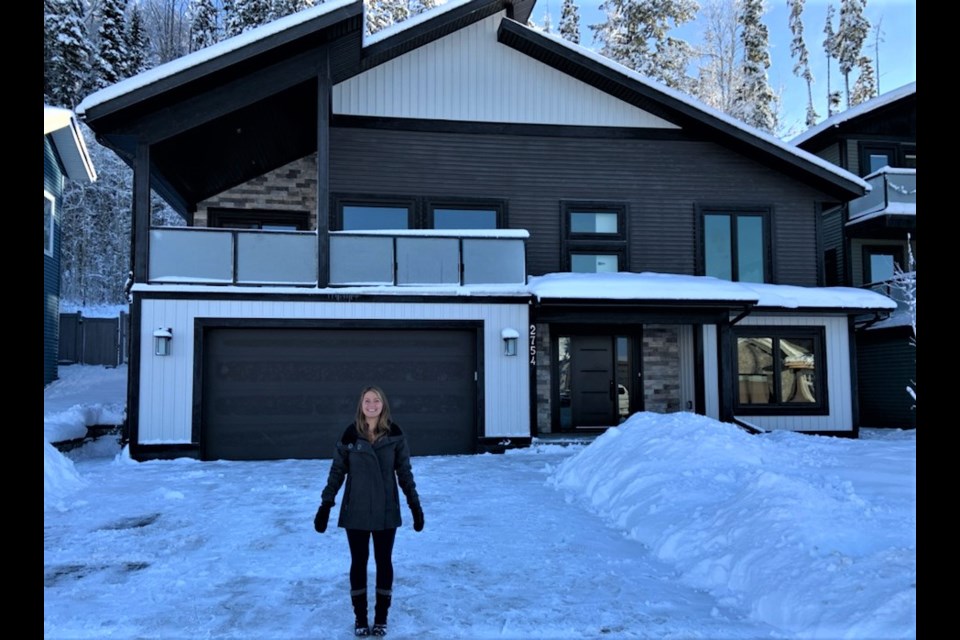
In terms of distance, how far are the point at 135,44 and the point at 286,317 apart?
3307 centimetres

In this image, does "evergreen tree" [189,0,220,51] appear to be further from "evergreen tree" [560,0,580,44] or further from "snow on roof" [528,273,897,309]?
"snow on roof" [528,273,897,309]

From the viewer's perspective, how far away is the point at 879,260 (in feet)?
61.5

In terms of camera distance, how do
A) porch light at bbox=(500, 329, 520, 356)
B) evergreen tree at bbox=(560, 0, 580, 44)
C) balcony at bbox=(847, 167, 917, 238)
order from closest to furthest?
porch light at bbox=(500, 329, 520, 356)
balcony at bbox=(847, 167, 917, 238)
evergreen tree at bbox=(560, 0, 580, 44)

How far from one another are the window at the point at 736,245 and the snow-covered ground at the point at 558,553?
6.66m

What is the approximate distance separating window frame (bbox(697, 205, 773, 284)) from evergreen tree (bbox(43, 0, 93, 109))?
98.7 feet

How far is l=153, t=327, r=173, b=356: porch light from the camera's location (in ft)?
35.7

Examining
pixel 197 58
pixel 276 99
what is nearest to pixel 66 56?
pixel 276 99

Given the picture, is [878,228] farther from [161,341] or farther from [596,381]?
[161,341]

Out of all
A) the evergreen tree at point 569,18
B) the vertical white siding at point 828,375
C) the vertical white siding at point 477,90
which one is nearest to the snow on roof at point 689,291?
the vertical white siding at point 828,375

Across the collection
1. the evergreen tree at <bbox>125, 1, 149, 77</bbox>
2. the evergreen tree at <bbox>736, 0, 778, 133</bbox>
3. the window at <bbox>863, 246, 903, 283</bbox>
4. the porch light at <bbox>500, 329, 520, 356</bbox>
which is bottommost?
the porch light at <bbox>500, 329, 520, 356</bbox>

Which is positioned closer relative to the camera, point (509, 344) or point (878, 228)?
point (509, 344)

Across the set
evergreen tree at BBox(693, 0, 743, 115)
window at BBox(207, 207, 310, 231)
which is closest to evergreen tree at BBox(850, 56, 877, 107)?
evergreen tree at BBox(693, 0, 743, 115)

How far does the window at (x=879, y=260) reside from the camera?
18672 millimetres
